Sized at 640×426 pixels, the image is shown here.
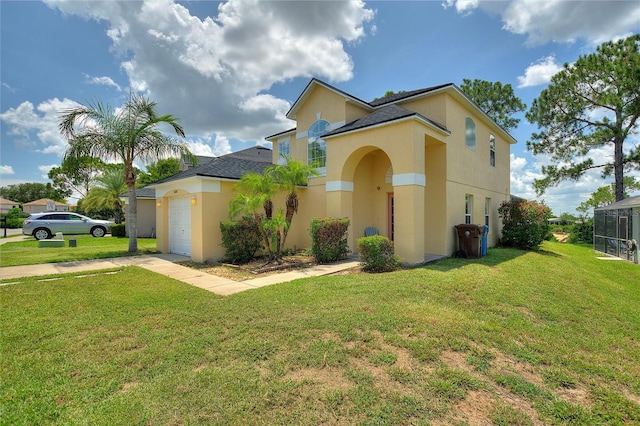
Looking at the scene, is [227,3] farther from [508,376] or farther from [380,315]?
[508,376]

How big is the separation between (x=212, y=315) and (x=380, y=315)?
118 inches

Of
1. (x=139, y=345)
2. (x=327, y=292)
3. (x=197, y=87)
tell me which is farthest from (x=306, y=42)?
(x=139, y=345)

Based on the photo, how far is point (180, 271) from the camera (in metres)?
9.63

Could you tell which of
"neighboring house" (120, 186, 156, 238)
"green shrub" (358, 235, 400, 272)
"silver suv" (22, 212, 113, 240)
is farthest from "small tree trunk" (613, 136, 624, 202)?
"silver suv" (22, 212, 113, 240)

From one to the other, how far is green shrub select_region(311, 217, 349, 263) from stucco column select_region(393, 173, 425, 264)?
208 cm

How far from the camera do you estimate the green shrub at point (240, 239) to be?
35.3 ft

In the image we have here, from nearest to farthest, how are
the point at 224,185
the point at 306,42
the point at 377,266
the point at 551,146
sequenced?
the point at 377,266, the point at 224,185, the point at 306,42, the point at 551,146

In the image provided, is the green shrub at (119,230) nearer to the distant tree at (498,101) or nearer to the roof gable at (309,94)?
the roof gable at (309,94)

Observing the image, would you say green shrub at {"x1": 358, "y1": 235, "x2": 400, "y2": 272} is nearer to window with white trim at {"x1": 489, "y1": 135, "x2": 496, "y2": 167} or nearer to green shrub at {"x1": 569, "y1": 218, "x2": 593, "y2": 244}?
window with white trim at {"x1": 489, "y1": 135, "x2": 496, "y2": 167}

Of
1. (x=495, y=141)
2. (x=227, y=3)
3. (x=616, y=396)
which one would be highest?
(x=227, y=3)

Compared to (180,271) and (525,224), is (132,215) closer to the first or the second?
(180,271)

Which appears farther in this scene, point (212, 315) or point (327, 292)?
point (327, 292)

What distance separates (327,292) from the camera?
6672mm

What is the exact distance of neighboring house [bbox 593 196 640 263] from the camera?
14742mm
